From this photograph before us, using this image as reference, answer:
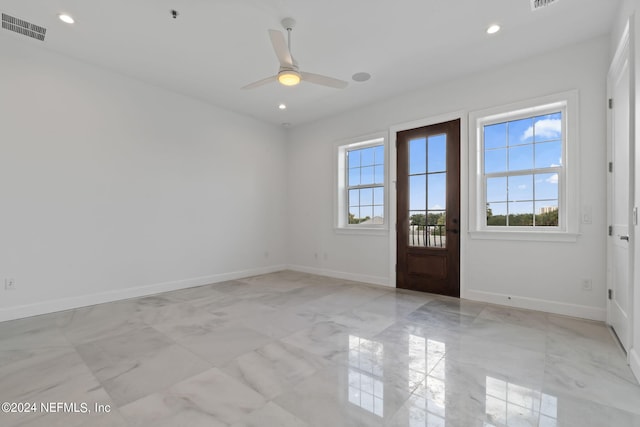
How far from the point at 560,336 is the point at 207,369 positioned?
307 cm

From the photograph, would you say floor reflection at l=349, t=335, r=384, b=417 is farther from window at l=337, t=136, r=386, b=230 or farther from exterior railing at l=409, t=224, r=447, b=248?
window at l=337, t=136, r=386, b=230

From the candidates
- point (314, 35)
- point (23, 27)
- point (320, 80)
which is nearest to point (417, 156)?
point (320, 80)

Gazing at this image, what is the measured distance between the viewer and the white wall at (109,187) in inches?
127

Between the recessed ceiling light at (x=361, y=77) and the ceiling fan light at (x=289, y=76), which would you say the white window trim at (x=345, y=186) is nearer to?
the recessed ceiling light at (x=361, y=77)

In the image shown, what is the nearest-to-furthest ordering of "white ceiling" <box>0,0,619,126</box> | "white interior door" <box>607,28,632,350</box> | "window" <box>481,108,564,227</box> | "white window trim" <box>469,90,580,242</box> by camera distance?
1. "white interior door" <box>607,28,632,350</box>
2. "white ceiling" <box>0,0,619,126</box>
3. "white window trim" <box>469,90,580,242</box>
4. "window" <box>481,108,564,227</box>

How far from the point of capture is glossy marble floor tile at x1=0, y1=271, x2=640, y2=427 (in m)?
1.63

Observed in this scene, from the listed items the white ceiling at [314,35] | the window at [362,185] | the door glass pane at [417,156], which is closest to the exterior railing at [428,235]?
the window at [362,185]

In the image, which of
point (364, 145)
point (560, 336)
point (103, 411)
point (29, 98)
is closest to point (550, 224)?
point (560, 336)

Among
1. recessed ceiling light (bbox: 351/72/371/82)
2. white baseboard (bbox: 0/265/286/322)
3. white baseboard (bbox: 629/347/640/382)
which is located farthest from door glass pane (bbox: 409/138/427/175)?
white baseboard (bbox: 0/265/286/322)

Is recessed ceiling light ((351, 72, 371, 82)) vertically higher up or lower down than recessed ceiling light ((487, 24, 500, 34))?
higher up

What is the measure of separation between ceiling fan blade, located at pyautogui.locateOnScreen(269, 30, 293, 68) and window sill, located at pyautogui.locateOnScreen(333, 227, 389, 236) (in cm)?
295

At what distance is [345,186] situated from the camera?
550 cm

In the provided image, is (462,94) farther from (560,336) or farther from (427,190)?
(560,336)

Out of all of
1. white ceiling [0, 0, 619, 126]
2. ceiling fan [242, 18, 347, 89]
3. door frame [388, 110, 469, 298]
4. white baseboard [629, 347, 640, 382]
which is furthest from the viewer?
door frame [388, 110, 469, 298]
